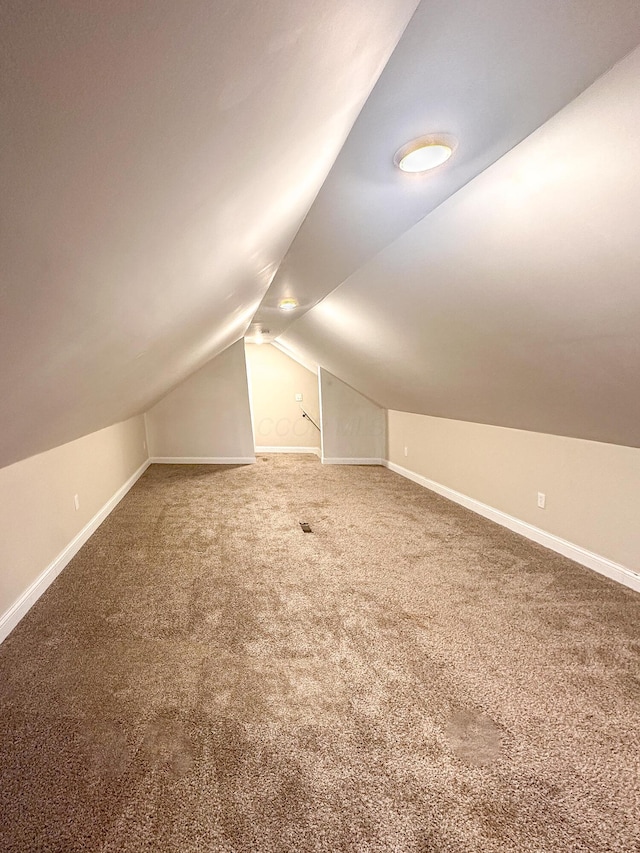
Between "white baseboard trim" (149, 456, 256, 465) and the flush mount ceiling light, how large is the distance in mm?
5628

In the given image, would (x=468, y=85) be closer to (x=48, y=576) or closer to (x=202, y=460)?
(x=48, y=576)

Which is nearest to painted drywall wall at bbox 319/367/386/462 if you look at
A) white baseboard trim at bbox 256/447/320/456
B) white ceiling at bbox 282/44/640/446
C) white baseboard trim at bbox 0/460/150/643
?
white baseboard trim at bbox 256/447/320/456

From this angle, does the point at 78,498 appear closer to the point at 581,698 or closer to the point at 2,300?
the point at 2,300

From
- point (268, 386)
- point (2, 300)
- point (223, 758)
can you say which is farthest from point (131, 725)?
point (268, 386)

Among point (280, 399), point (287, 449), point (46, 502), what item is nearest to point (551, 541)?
point (46, 502)

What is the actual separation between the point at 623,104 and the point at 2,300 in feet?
4.63

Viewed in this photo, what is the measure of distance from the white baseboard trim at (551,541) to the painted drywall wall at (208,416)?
3148 mm

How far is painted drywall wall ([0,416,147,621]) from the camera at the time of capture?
2.35 metres

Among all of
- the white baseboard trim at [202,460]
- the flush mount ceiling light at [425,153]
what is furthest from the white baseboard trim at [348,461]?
the flush mount ceiling light at [425,153]

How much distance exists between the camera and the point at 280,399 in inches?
305

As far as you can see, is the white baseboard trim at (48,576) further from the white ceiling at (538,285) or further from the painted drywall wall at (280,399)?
the painted drywall wall at (280,399)

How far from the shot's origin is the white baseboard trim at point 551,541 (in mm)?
2602

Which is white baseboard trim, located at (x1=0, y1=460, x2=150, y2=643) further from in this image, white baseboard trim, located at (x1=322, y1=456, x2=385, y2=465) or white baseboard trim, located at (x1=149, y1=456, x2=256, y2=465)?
white baseboard trim, located at (x1=322, y1=456, x2=385, y2=465)

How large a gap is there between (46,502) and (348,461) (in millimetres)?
4135
